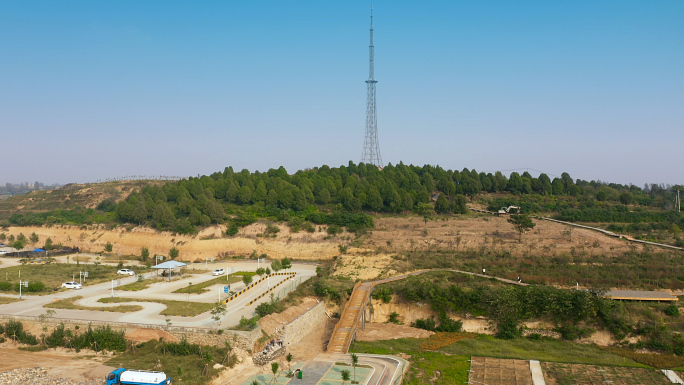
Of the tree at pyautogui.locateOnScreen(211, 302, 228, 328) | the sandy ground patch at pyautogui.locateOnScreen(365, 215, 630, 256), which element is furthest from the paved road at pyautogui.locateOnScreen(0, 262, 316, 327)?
the sandy ground patch at pyautogui.locateOnScreen(365, 215, 630, 256)

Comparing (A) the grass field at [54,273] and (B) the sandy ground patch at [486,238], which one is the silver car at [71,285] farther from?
(B) the sandy ground patch at [486,238]

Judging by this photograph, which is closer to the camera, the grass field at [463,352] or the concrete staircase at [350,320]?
the grass field at [463,352]

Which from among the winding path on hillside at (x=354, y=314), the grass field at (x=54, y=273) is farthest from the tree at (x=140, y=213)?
the winding path on hillside at (x=354, y=314)

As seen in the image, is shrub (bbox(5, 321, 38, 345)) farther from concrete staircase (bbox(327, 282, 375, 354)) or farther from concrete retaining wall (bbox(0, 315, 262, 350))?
concrete staircase (bbox(327, 282, 375, 354))

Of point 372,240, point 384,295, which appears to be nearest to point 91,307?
point 384,295

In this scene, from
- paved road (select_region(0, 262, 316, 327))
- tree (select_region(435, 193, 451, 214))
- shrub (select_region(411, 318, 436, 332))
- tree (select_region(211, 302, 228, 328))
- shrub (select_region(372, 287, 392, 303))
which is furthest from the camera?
tree (select_region(435, 193, 451, 214))
